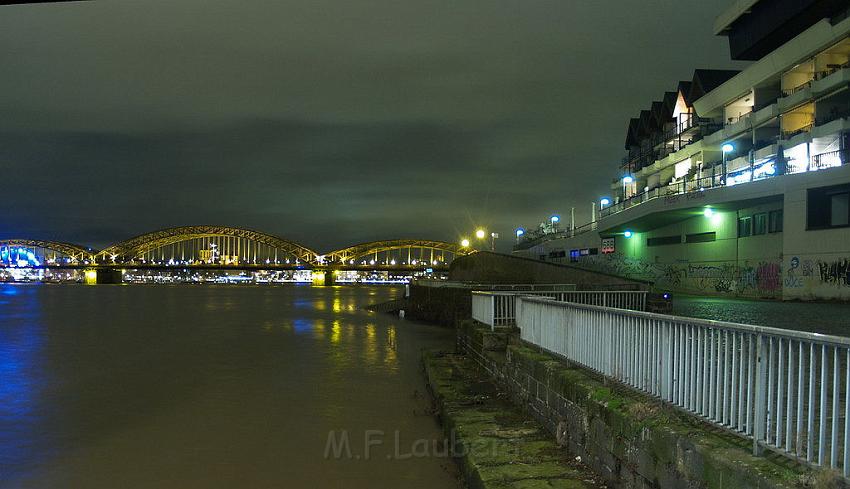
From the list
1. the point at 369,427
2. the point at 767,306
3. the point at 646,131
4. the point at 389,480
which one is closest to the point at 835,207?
the point at 767,306

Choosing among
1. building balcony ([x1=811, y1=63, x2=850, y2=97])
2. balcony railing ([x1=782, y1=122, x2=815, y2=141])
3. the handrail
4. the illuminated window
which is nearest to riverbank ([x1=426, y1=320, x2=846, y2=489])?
the handrail

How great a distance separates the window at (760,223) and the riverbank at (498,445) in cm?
2424

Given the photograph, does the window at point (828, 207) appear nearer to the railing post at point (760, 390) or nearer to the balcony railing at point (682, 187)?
the balcony railing at point (682, 187)

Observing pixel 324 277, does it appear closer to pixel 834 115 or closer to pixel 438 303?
pixel 438 303

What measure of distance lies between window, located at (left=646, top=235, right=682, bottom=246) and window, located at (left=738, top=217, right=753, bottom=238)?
19.9ft

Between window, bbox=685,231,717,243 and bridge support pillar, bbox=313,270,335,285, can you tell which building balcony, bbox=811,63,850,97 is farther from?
bridge support pillar, bbox=313,270,335,285

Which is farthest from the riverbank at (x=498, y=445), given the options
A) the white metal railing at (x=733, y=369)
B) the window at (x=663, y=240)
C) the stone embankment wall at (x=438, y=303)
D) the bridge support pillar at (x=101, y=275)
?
the bridge support pillar at (x=101, y=275)

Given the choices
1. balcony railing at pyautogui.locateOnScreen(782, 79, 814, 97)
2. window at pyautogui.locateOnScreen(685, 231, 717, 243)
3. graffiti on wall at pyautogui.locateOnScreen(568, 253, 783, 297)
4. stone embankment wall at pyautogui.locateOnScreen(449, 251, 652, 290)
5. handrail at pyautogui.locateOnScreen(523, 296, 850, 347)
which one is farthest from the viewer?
balcony railing at pyautogui.locateOnScreen(782, 79, 814, 97)

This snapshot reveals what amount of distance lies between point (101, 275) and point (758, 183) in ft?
568

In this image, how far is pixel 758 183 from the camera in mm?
30422

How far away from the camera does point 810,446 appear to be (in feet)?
14.3

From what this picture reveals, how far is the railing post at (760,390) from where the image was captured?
4762 mm

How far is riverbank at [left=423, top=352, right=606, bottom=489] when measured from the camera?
22.9ft

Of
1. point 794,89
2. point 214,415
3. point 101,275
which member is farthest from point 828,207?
point 101,275
